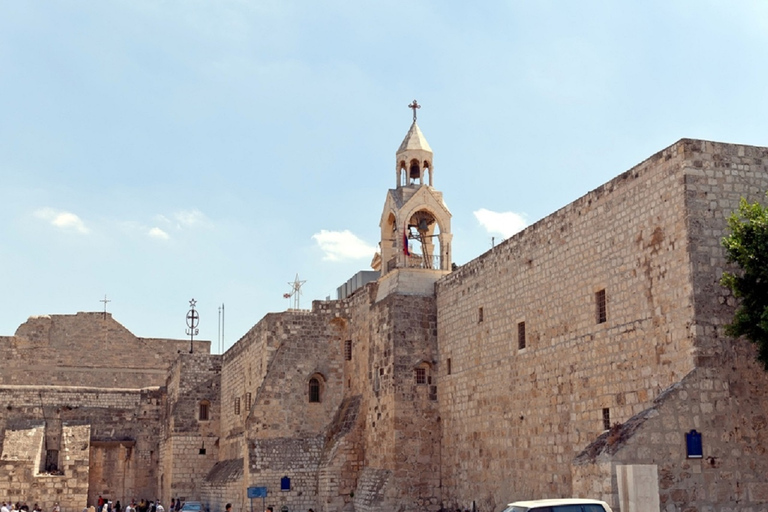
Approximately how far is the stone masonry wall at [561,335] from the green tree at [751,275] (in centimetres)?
81

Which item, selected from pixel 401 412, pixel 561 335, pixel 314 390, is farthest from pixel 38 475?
pixel 561 335

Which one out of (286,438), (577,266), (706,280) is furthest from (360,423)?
(706,280)

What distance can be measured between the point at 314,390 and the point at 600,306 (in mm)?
12802

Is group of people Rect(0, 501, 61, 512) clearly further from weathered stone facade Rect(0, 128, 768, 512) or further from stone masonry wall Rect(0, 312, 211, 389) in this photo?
stone masonry wall Rect(0, 312, 211, 389)

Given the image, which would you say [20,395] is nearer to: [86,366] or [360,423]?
[86,366]

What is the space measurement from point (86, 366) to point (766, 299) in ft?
119

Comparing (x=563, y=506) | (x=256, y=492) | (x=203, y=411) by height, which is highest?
(x=203, y=411)

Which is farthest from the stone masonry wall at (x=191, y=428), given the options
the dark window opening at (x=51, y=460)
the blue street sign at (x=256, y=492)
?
the blue street sign at (x=256, y=492)

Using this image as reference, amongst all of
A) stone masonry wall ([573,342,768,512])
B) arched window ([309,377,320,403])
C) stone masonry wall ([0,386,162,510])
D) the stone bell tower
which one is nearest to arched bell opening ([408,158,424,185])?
the stone bell tower

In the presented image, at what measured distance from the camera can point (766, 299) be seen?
1343 centimetres

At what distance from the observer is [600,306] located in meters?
17.1

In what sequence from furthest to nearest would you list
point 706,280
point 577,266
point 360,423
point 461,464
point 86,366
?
1. point 86,366
2. point 360,423
3. point 461,464
4. point 577,266
5. point 706,280

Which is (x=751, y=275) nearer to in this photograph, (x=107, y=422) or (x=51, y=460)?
(x=107, y=422)

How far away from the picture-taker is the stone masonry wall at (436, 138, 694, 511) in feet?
49.9
